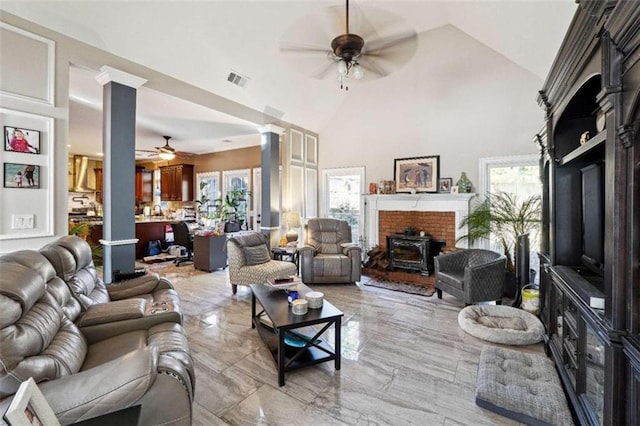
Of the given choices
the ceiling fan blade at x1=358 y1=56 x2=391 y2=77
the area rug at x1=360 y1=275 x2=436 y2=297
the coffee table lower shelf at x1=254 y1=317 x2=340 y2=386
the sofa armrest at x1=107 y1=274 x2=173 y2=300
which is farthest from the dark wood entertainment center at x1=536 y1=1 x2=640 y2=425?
the sofa armrest at x1=107 y1=274 x2=173 y2=300

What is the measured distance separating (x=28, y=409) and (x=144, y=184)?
33.5 feet

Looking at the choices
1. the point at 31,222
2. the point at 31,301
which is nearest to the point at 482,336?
the point at 31,301

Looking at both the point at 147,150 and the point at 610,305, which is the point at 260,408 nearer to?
the point at 610,305

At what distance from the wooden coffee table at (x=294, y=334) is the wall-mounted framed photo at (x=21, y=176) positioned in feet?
7.27

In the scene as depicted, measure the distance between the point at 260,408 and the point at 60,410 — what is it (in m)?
1.14

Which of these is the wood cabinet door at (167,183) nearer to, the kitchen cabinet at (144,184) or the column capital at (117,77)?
the kitchen cabinet at (144,184)

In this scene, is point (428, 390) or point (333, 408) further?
point (428, 390)

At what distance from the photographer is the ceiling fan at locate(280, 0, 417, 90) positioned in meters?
2.69

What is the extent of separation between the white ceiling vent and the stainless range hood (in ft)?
23.6

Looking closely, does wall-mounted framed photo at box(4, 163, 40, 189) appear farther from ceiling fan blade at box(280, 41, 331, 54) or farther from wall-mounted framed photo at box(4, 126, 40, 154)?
ceiling fan blade at box(280, 41, 331, 54)

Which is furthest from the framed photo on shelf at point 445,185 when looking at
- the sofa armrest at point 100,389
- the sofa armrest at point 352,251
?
the sofa armrest at point 100,389

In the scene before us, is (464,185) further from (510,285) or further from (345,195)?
(345,195)

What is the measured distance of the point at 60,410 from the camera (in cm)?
115

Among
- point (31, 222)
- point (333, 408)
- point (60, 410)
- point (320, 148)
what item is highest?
point (320, 148)
